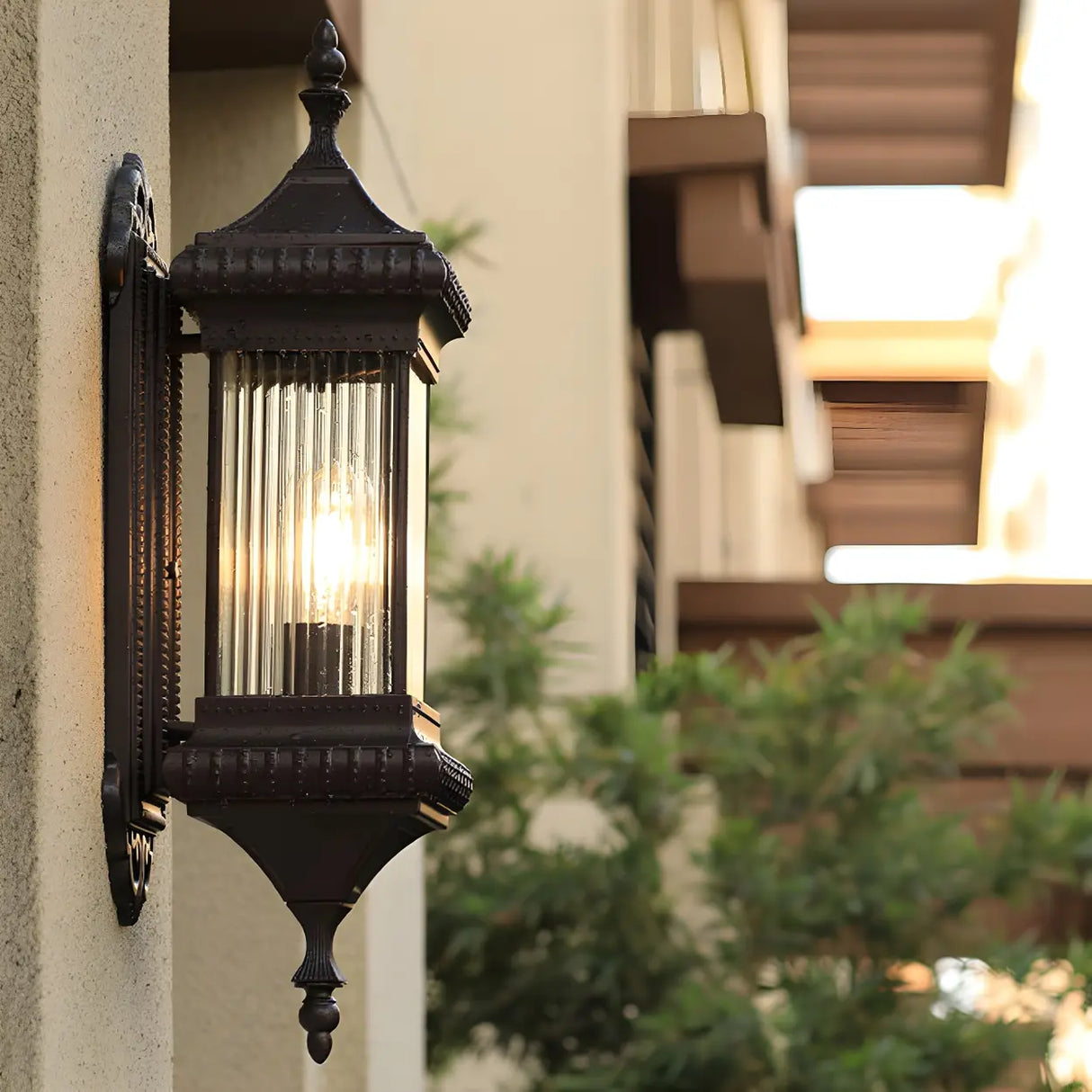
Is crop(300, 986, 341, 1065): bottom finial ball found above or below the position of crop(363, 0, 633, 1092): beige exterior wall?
below

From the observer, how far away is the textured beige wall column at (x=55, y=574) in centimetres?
166

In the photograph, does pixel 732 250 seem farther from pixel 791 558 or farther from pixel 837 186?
pixel 791 558

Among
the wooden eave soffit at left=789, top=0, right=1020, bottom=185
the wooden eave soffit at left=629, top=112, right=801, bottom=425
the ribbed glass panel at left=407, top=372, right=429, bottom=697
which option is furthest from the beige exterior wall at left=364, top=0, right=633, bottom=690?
the ribbed glass panel at left=407, top=372, right=429, bottom=697

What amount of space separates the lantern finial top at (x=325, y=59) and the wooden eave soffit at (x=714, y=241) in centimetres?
379

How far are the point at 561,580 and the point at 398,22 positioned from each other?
2507 mm

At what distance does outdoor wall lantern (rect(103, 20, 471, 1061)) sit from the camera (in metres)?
1.87

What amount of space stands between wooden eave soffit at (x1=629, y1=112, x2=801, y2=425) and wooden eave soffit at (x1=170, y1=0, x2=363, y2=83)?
245 cm

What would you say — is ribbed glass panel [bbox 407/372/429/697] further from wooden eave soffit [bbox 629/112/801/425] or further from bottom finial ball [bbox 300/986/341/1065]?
wooden eave soffit [bbox 629/112/801/425]

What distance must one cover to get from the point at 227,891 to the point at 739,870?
171 centimetres

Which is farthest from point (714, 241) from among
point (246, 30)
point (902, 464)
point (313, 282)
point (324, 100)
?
point (902, 464)

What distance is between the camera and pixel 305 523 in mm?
1915

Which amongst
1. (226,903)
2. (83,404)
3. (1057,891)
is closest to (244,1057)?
(226,903)

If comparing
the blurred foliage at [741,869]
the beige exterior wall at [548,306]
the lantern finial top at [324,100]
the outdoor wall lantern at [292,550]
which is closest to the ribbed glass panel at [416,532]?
the outdoor wall lantern at [292,550]

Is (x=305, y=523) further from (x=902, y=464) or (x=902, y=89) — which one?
(x=902, y=464)
